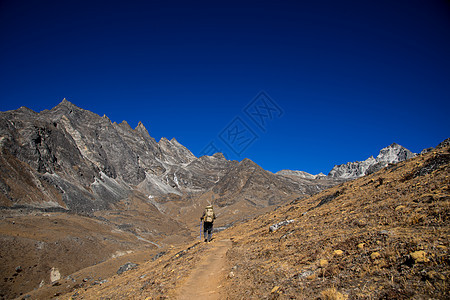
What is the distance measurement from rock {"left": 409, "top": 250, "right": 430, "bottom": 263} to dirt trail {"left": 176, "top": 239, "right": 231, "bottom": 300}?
20.4 feet

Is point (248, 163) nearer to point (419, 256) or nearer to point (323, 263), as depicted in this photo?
point (323, 263)

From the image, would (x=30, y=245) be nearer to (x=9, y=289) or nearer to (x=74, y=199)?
(x=9, y=289)

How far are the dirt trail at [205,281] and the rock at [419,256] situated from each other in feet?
20.4

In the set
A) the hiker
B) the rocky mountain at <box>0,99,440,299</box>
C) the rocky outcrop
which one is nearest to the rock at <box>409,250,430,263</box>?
the hiker

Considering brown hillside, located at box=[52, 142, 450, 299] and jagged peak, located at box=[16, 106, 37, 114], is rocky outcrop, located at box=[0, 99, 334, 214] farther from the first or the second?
brown hillside, located at box=[52, 142, 450, 299]

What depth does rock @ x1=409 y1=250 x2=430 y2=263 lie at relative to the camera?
5.70m

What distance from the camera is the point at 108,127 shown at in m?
195

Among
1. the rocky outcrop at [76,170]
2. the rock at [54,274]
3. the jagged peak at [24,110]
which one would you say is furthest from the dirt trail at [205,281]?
the jagged peak at [24,110]

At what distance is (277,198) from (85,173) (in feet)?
359

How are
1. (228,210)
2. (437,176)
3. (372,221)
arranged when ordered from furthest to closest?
(228,210) < (437,176) < (372,221)

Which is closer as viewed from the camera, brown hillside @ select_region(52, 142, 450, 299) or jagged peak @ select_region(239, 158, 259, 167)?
brown hillside @ select_region(52, 142, 450, 299)

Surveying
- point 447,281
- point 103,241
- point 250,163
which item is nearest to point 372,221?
point 447,281

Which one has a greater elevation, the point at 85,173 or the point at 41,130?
the point at 41,130

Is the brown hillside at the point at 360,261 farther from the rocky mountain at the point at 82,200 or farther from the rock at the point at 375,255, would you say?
the rocky mountain at the point at 82,200
